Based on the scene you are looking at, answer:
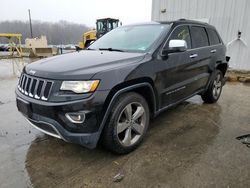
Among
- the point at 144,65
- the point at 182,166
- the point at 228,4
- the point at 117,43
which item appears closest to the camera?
the point at 182,166

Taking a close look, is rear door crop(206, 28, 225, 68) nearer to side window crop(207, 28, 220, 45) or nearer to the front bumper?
side window crop(207, 28, 220, 45)

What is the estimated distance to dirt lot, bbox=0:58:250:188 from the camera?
8.15 ft

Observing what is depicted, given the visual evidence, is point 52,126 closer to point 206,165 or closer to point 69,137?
point 69,137

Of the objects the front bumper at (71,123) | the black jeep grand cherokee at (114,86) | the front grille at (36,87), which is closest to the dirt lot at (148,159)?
the black jeep grand cherokee at (114,86)

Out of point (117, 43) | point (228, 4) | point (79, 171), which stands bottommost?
point (79, 171)

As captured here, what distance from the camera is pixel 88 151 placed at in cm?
311

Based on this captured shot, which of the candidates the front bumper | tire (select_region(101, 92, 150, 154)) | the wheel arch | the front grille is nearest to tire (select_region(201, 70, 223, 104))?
the wheel arch

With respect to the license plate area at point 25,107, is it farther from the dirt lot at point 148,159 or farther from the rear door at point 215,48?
the rear door at point 215,48

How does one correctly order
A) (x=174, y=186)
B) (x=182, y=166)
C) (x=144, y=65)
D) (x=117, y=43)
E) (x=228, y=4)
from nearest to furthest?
(x=174, y=186)
(x=182, y=166)
(x=144, y=65)
(x=117, y=43)
(x=228, y=4)

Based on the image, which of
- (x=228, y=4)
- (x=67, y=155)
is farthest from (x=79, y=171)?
(x=228, y=4)

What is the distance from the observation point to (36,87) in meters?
2.64

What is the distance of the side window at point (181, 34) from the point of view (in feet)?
11.9

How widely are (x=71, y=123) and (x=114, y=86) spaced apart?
0.64 m

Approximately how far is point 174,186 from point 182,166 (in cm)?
41
